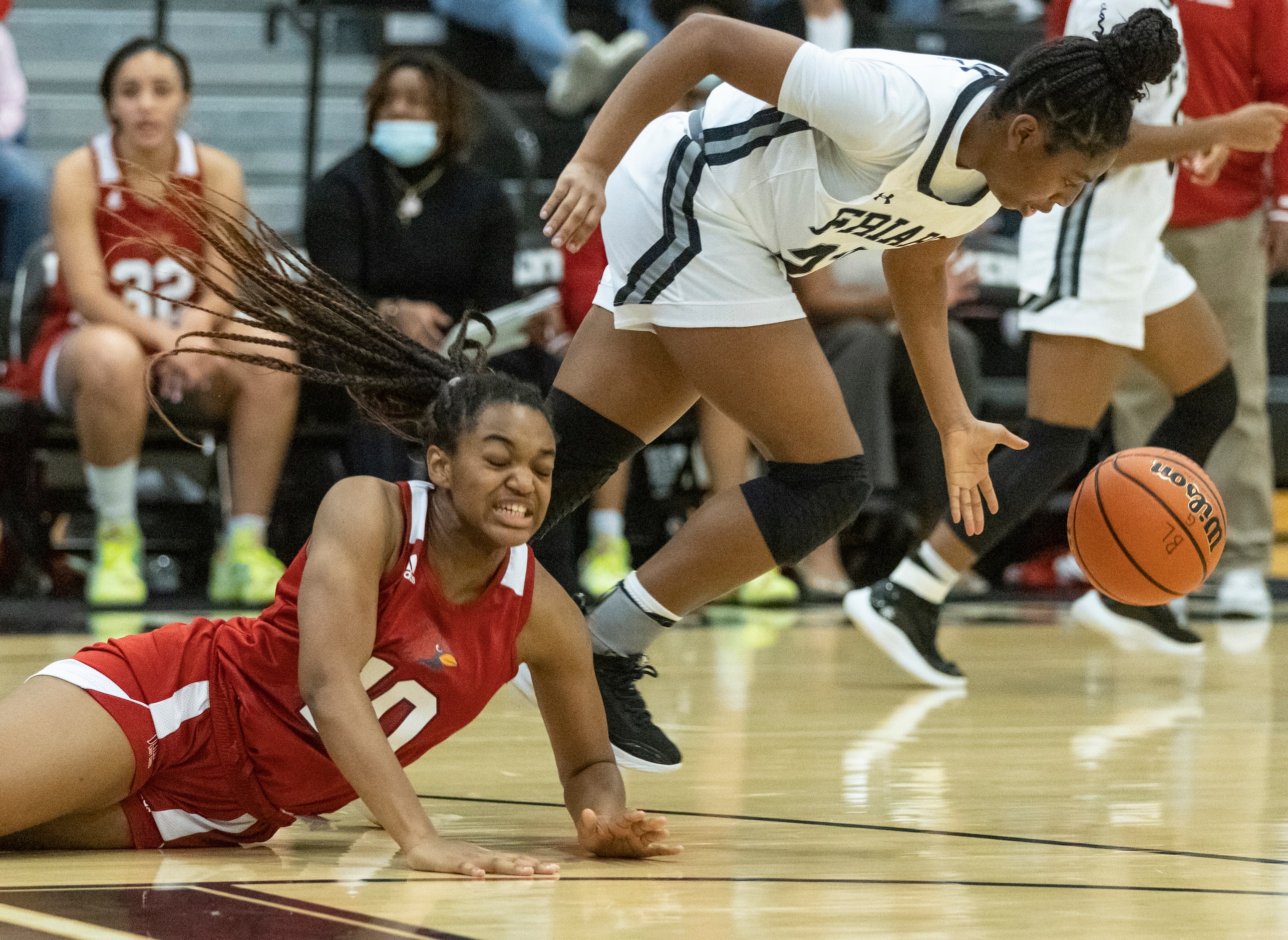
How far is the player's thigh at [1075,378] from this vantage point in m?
4.19

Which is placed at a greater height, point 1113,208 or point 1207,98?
point 1207,98

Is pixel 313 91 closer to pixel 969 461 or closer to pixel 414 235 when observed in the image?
pixel 414 235

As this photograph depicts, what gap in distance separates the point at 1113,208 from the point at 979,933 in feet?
8.75

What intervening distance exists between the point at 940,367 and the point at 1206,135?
51.2 inches

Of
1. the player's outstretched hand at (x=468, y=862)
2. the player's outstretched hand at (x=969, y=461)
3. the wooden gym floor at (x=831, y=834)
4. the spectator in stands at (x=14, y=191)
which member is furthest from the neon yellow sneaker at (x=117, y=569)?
the player's outstretched hand at (x=468, y=862)

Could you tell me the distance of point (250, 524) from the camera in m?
5.65

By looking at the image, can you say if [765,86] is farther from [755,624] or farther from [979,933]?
[755,624]

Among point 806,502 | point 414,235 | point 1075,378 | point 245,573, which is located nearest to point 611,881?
point 806,502

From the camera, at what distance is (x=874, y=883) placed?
2.20 m

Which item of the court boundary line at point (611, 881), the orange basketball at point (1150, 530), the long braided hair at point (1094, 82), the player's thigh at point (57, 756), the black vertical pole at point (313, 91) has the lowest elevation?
the court boundary line at point (611, 881)

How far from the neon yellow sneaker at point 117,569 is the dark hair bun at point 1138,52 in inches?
145

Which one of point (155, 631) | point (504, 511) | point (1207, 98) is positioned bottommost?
point (155, 631)

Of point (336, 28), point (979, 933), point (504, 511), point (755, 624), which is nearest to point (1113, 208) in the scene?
point (755, 624)

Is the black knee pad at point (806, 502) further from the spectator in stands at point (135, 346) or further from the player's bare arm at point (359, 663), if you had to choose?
the spectator in stands at point (135, 346)
